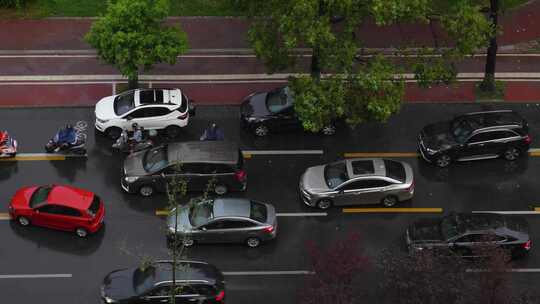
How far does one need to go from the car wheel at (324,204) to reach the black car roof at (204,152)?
3.41m

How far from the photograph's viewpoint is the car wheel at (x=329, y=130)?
32812 mm

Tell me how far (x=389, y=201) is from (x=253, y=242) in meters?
5.45

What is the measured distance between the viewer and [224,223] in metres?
27.4

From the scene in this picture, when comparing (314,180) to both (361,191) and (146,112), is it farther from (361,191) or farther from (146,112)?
(146,112)

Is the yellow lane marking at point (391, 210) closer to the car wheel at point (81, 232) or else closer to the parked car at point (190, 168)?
the parked car at point (190, 168)

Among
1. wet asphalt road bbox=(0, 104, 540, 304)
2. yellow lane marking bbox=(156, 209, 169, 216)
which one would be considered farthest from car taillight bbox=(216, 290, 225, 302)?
yellow lane marking bbox=(156, 209, 169, 216)

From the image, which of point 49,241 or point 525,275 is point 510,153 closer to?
point 525,275

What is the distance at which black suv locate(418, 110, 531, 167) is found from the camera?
3117 centimetres

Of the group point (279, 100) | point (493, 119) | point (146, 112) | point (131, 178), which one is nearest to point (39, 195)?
point (131, 178)

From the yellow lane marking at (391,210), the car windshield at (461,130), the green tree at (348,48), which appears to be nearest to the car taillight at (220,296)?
the yellow lane marking at (391,210)

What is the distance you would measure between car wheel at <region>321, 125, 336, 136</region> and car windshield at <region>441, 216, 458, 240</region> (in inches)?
272

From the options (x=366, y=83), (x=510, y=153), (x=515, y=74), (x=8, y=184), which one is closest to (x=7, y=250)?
(x=8, y=184)

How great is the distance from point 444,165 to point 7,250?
1663 cm

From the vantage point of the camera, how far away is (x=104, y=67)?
36469 mm
